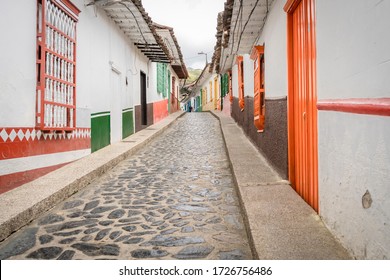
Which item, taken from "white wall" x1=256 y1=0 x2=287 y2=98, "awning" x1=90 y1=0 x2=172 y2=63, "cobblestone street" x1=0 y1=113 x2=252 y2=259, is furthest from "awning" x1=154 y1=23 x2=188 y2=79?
"cobblestone street" x1=0 y1=113 x2=252 y2=259

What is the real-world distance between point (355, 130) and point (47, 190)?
12.5 feet

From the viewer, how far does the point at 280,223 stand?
321cm

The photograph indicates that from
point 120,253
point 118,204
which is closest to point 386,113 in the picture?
point 120,253

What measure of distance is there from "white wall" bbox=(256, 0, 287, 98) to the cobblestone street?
68.4 inches

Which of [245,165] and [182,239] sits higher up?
[245,165]

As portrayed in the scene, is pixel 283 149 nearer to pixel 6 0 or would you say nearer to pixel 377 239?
pixel 377 239

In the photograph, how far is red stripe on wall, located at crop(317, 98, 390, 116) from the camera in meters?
1.95

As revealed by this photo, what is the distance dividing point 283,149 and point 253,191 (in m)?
0.94

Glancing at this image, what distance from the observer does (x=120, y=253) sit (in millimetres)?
2980

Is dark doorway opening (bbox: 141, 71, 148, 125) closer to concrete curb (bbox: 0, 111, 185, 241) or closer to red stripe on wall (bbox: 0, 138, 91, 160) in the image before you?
concrete curb (bbox: 0, 111, 185, 241)

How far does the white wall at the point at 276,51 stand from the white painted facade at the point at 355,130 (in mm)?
1651

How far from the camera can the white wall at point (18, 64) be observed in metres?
4.26

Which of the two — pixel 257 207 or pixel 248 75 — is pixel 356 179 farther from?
pixel 248 75

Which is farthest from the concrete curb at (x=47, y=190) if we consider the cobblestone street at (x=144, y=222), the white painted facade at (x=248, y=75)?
the white painted facade at (x=248, y=75)
